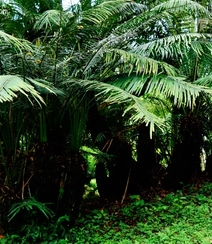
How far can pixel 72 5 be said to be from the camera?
10.9ft

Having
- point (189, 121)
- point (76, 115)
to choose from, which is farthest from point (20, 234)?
point (189, 121)

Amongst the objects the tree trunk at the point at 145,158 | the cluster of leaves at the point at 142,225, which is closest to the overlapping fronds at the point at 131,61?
the tree trunk at the point at 145,158

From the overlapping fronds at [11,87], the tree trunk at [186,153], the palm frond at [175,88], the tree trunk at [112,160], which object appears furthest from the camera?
the tree trunk at [186,153]

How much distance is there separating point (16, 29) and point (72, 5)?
64cm

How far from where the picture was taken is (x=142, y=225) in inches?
121

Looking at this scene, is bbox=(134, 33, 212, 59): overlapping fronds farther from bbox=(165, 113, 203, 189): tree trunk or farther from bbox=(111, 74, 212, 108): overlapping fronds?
bbox=(165, 113, 203, 189): tree trunk

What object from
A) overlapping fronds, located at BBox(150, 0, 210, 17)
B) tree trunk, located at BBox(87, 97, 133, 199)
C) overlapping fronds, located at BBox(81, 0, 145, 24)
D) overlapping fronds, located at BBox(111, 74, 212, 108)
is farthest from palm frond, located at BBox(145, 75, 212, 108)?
tree trunk, located at BBox(87, 97, 133, 199)

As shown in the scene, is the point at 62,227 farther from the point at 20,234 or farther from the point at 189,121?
the point at 189,121

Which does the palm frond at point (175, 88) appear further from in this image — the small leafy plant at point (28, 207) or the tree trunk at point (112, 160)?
the small leafy plant at point (28, 207)

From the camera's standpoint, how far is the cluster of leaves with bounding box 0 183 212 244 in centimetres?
278

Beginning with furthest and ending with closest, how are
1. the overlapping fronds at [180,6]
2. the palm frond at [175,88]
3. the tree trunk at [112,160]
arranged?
the tree trunk at [112,160]
the overlapping fronds at [180,6]
the palm frond at [175,88]

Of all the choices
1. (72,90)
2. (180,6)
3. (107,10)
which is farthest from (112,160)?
(180,6)

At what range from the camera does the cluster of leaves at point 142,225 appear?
2783mm

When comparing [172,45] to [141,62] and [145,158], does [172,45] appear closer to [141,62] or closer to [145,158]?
[141,62]
